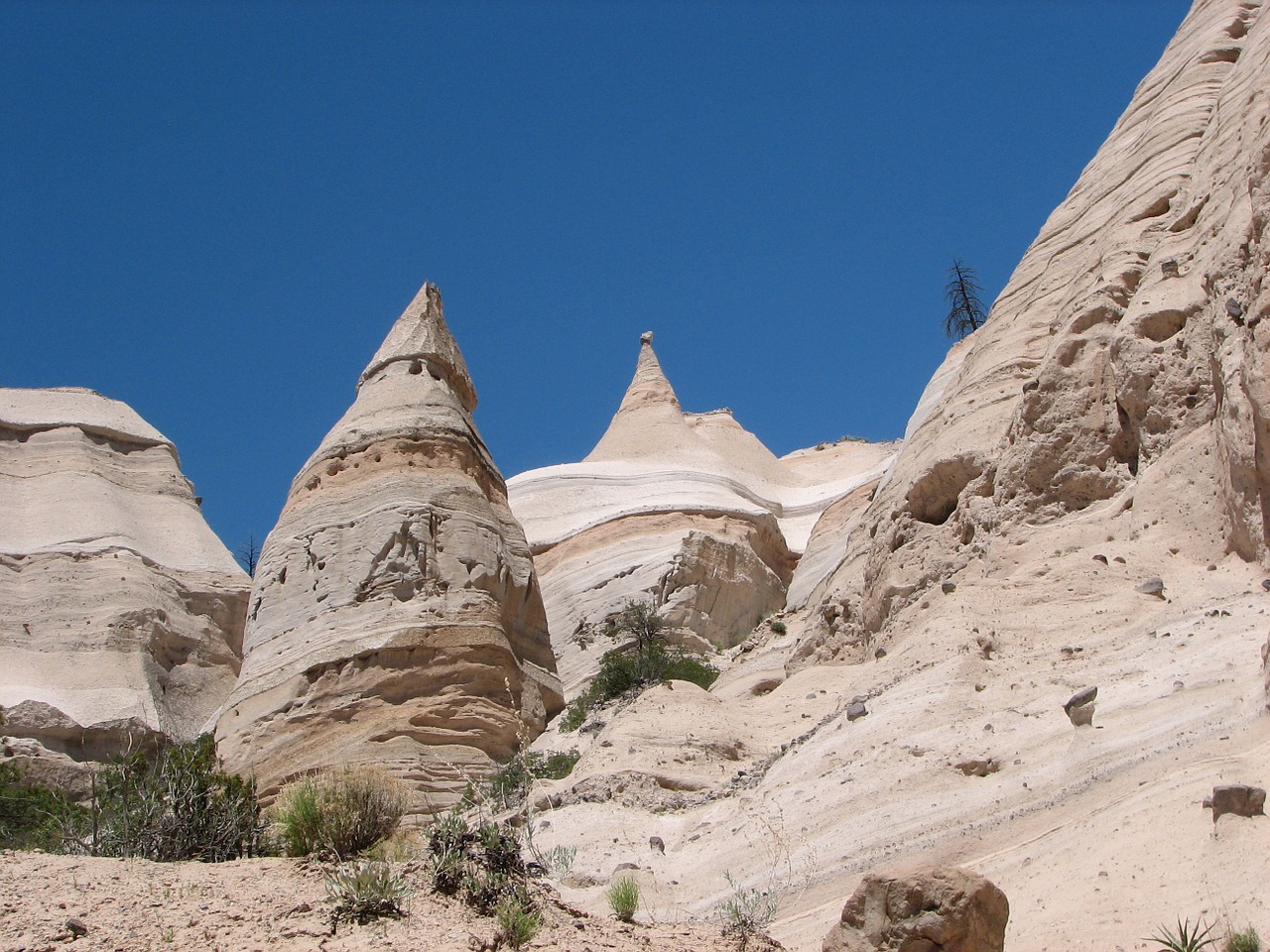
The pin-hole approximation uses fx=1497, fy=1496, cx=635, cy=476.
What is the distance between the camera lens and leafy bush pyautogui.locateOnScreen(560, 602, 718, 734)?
69.1 ft

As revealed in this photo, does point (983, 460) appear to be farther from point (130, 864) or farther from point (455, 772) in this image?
point (130, 864)

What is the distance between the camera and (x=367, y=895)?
834cm

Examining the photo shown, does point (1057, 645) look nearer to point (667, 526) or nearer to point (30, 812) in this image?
point (30, 812)

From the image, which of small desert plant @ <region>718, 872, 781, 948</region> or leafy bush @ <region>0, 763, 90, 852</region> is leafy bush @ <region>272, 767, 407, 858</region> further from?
leafy bush @ <region>0, 763, 90, 852</region>

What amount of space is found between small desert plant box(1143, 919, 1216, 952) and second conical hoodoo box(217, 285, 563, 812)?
444 inches

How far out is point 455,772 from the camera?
18531mm

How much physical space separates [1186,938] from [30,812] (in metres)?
17.6

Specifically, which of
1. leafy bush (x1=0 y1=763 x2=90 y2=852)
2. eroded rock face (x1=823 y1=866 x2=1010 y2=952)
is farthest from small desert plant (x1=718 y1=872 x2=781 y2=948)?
leafy bush (x1=0 y1=763 x2=90 y2=852)

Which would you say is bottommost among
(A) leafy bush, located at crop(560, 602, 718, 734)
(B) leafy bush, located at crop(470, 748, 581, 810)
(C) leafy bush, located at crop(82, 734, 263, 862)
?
(C) leafy bush, located at crop(82, 734, 263, 862)

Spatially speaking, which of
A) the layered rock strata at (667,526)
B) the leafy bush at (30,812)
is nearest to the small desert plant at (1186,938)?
the leafy bush at (30,812)

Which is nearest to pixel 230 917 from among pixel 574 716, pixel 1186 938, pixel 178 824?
pixel 178 824

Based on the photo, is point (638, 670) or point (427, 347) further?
point (427, 347)

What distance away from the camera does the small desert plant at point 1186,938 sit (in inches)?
287

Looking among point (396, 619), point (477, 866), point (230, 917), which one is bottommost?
point (230, 917)
